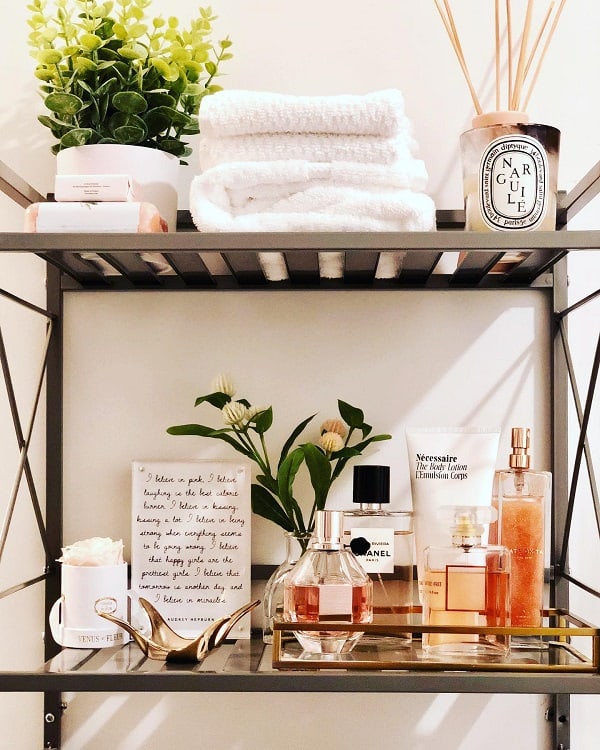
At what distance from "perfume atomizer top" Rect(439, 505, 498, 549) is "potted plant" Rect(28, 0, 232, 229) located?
40 centimetres

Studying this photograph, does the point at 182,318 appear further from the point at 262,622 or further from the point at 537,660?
the point at 537,660

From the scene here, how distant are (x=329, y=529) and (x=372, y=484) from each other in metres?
0.08

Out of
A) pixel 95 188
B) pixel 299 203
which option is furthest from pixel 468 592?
pixel 95 188

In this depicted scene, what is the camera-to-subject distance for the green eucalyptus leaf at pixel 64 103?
845 millimetres

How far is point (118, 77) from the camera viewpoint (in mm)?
866

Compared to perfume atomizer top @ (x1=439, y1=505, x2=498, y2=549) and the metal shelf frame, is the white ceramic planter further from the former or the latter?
perfume atomizer top @ (x1=439, y1=505, x2=498, y2=549)

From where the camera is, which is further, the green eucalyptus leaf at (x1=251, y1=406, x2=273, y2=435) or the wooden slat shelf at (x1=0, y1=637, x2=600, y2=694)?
the green eucalyptus leaf at (x1=251, y1=406, x2=273, y2=435)

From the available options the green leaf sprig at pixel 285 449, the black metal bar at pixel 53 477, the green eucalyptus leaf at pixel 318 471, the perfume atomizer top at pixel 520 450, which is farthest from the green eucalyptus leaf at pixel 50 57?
the perfume atomizer top at pixel 520 450

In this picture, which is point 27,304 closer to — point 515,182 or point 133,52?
point 133,52

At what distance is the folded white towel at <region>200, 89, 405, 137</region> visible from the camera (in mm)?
783

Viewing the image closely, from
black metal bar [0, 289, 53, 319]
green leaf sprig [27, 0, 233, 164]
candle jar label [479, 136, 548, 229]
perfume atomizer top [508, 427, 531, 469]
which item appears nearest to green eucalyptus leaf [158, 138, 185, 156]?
green leaf sprig [27, 0, 233, 164]

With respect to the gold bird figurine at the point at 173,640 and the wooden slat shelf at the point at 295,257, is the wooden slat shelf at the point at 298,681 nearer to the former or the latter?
the gold bird figurine at the point at 173,640

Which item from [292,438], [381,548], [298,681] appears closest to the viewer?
[298,681]

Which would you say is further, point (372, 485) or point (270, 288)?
point (270, 288)
